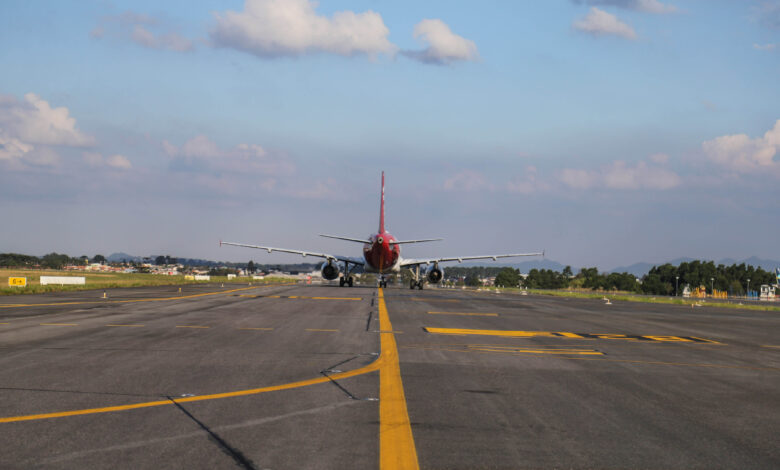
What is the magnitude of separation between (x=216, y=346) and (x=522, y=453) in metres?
9.10

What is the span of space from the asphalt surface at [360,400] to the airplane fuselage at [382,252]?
38.9 meters

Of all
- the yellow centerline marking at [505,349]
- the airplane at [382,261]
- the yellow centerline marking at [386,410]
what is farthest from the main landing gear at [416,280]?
the yellow centerline marking at [386,410]

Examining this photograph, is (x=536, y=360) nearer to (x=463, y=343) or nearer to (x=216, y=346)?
(x=463, y=343)

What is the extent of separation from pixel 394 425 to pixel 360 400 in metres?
1.47

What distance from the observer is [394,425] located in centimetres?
688

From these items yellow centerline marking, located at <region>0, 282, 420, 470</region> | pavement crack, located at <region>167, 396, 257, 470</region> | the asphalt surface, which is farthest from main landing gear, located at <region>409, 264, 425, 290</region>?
pavement crack, located at <region>167, 396, 257, 470</region>

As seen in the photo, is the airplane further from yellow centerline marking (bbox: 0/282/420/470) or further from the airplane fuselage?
yellow centerline marking (bbox: 0/282/420/470)

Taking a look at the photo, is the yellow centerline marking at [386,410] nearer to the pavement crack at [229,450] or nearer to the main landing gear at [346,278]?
the pavement crack at [229,450]

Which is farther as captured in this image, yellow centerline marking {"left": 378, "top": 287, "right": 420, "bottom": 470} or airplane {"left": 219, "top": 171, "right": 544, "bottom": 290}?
airplane {"left": 219, "top": 171, "right": 544, "bottom": 290}

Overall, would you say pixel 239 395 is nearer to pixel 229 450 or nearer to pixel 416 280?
pixel 229 450

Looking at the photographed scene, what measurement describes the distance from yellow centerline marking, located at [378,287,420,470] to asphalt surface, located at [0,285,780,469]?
81 millimetres

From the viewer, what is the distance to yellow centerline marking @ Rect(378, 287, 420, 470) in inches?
218

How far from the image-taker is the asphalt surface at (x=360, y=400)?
19.0ft

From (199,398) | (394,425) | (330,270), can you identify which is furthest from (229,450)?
(330,270)
